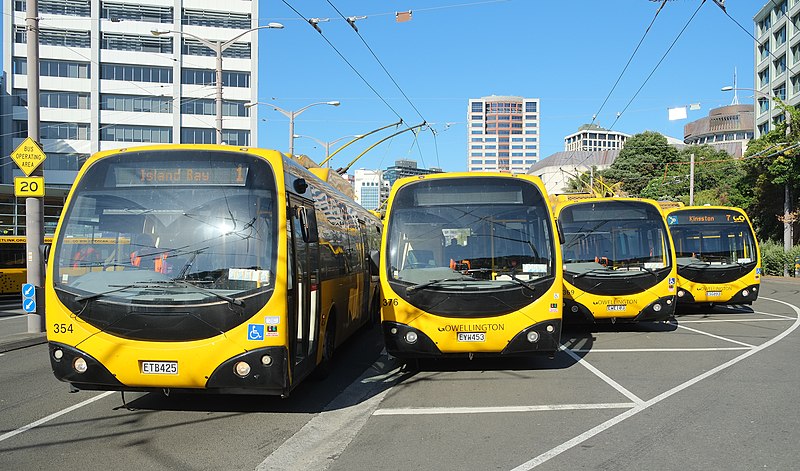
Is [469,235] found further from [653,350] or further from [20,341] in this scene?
[20,341]

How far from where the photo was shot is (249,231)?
685 centimetres

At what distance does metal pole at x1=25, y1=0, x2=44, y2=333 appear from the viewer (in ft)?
46.0

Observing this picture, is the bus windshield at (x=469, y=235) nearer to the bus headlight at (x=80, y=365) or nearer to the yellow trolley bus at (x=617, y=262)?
the yellow trolley bus at (x=617, y=262)

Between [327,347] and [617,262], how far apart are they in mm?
6785

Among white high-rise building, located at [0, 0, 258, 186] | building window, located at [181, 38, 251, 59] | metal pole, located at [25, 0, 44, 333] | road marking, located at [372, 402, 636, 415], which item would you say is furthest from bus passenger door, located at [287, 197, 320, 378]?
building window, located at [181, 38, 251, 59]

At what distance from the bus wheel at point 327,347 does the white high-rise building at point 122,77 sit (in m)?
54.7

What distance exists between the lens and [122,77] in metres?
61.7

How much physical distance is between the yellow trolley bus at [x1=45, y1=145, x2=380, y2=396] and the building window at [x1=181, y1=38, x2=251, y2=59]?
59.2 metres

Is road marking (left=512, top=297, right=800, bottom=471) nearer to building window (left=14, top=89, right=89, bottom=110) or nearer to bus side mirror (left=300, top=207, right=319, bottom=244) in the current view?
bus side mirror (left=300, top=207, right=319, bottom=244)

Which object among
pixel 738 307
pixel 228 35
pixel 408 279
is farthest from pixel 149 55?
pixel 408 279

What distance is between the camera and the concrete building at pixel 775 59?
59.9 m

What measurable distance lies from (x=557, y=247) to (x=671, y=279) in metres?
5.16

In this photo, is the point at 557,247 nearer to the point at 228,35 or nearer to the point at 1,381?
the point at 1,381

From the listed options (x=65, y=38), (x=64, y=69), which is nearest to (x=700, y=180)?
(x=64, y=69)
